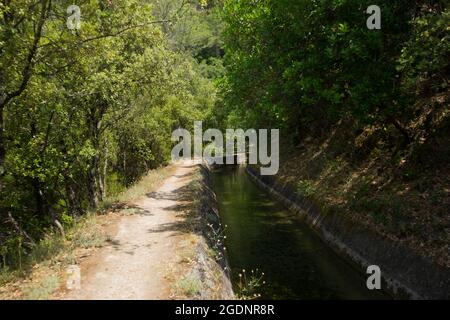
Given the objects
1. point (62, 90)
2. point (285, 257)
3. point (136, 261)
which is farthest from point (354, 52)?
point (62, 90)

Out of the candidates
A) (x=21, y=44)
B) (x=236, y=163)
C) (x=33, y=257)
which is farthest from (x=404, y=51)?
(x=236, y=163)

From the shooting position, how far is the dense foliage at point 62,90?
1277cm

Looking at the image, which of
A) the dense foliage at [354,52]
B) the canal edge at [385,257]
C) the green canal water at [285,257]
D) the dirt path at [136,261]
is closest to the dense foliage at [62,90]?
the dirt path at [136,261]

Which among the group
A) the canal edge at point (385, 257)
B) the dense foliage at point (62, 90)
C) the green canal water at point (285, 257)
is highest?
the dense foliage at point (62, 90)

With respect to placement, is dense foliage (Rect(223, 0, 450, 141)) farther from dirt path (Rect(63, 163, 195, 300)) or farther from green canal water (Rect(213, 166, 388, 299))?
dirt path (Rect(63, 163, 195, 300))

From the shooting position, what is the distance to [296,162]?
32.8 metres

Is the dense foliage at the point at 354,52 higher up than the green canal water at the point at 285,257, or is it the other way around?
the dense foliage at the point at 354,52

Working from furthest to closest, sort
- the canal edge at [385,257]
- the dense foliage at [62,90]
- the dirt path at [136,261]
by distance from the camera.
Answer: the dense foliage at [62,90] → the canal edge at [385,257] → the dirt path at [136,261]

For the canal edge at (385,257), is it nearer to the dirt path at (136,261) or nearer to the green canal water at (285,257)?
the green canal water at (285,257)

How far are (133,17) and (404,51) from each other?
983 centimetres

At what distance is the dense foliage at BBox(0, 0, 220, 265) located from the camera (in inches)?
503

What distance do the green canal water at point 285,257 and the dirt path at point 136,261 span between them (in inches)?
129

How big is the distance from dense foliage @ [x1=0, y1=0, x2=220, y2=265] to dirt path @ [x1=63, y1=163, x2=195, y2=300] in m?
3.79

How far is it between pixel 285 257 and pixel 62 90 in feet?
38.5
